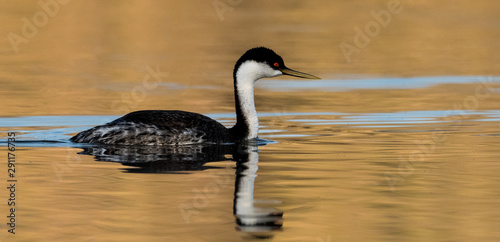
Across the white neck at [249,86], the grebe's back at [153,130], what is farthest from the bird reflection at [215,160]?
the white neck at [249,86]

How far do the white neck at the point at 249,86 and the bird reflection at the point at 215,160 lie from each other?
0.39m

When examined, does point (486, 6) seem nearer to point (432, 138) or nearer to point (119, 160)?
point (432, 138)

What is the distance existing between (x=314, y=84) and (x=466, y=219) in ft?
44.8

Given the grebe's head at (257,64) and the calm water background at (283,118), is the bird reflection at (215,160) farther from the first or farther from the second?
the grebe's head at (257,64)

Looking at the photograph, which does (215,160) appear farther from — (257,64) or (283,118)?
(283,118)

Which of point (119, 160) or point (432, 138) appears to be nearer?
point (119, 160)

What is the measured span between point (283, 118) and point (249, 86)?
8.43ft

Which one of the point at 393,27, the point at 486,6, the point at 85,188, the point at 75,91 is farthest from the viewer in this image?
the point at 486,6

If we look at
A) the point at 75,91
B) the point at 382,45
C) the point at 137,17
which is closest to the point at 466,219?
the point at 75,91

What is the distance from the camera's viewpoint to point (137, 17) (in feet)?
128

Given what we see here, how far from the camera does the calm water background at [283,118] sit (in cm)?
957

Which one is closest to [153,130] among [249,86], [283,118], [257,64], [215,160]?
[215,160]

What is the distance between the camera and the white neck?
1526 cm

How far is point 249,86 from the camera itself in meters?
15.4
